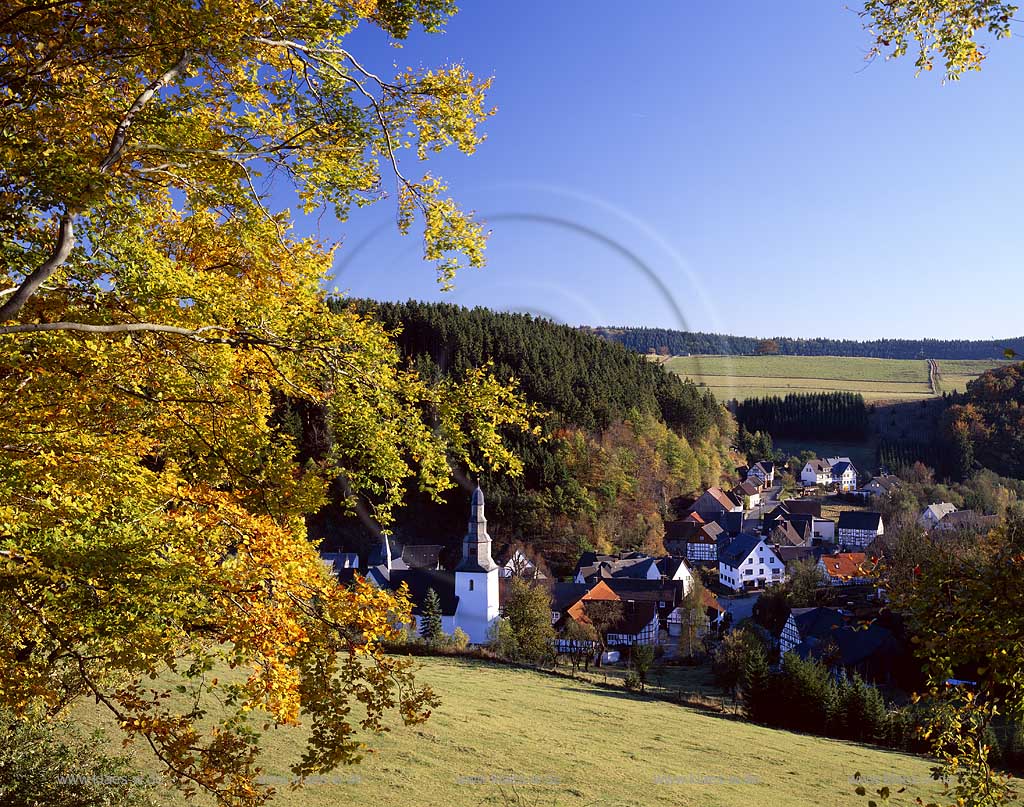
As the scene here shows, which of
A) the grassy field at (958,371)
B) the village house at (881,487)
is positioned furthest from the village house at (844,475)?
the grassy field at (958,371)

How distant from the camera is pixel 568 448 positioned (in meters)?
70.3

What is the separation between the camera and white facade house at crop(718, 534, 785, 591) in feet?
205

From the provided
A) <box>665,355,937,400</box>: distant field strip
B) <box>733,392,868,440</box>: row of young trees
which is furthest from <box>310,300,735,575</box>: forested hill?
<box>665,355,937,400</box>: distant field strip

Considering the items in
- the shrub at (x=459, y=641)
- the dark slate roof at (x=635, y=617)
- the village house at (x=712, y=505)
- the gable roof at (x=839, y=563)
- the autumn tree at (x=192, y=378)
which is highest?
the autumn tree at (x=192, y=378)

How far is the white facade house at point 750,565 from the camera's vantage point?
205ft

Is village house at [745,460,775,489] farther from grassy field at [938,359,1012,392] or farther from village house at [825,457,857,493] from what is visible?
grassy field at [938,359,1012,392]

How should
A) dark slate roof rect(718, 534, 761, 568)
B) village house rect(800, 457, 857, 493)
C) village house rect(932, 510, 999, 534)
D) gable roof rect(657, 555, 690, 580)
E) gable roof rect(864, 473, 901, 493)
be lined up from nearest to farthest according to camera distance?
village house rect(932, 510, 999, 534) → gable roof rect(657, 555, 690, 580) → dark slate roof rect(718, 534, 761, 568) → gable roof rect(864, 473, 901, 493) → village house rect(800, 457, 857, 493)

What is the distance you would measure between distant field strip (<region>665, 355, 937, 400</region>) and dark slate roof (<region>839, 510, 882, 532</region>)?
2938 inches

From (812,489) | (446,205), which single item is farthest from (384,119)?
(812,489)

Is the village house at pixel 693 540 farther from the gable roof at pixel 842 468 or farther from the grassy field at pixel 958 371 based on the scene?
the grassy field at pixel 958 371

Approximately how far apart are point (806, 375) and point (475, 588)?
506 feet

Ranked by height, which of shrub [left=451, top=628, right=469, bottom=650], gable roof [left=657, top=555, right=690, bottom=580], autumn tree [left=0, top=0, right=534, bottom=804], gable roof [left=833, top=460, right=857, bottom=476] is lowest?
shrub [left=451, top=628, right=469, bottom=650]

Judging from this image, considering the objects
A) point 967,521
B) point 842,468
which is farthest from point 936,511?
point 842,468

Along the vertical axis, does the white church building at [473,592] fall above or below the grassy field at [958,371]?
below
